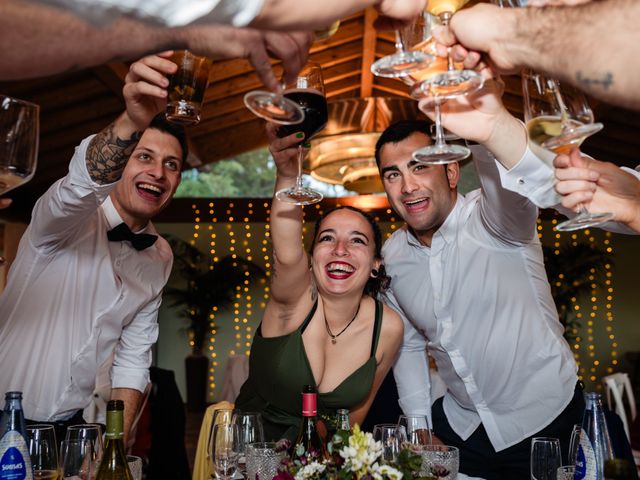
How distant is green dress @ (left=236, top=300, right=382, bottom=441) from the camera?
2336 millimetres

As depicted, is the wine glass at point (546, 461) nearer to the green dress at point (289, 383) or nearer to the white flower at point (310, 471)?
the white flower at point (310, 471)

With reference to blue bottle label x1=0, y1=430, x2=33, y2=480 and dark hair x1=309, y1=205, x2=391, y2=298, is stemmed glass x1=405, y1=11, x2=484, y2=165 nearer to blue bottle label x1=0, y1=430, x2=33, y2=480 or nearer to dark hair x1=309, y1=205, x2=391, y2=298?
blue bottle label x1=0, y1=430, x2=33, y2=480

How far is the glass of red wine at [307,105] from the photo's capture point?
1.33 m

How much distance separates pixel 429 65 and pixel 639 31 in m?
0.34

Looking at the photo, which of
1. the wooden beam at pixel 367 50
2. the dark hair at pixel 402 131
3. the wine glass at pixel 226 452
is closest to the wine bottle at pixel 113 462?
the wine glass at pixel 226 452

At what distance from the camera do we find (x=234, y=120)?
8.70 metres

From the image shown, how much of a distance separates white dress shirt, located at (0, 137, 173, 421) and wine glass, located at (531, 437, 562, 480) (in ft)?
5.10

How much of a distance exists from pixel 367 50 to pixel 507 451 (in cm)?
592

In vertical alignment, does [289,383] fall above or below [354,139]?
below

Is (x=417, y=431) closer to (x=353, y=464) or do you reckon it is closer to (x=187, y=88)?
(x=353, y=464)

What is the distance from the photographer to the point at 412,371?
2.69 metres

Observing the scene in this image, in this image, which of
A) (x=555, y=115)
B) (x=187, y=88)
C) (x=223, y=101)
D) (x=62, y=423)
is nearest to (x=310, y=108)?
(x=187, y=88)

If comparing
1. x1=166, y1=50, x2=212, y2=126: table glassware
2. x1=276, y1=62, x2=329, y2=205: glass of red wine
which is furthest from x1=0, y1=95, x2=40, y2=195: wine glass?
x1=276, y1=62, x2=329, y2=205: glass of red wine

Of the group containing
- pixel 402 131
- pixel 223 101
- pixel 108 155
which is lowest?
pixel 108 155
